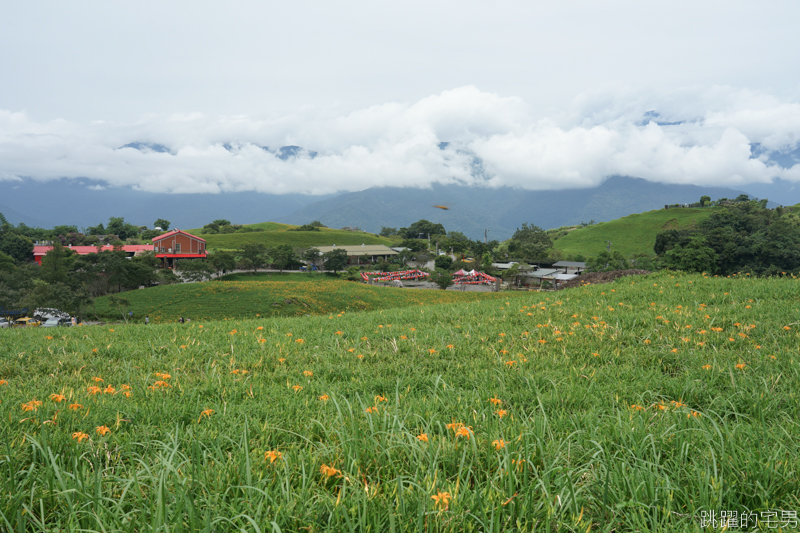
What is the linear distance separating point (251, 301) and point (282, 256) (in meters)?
29.1

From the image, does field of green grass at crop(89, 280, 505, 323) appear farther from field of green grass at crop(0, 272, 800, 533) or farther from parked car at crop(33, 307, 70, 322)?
field of green grass at crop(0, 272, 800, 533)

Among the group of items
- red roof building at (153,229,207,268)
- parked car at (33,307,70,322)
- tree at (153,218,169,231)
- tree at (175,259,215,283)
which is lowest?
parked car at (33,307,70,322)

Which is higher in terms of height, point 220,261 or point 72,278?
point 220,261

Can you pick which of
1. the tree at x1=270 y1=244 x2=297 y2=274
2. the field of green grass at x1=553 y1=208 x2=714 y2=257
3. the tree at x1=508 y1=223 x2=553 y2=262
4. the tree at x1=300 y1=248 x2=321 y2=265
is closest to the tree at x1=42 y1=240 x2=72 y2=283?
the tree at x1=270 y1=244 x2=297 y2=274

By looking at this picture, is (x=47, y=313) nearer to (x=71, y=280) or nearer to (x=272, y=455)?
(x=71, y=280)

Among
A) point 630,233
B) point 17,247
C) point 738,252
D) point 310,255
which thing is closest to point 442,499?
point 738,252

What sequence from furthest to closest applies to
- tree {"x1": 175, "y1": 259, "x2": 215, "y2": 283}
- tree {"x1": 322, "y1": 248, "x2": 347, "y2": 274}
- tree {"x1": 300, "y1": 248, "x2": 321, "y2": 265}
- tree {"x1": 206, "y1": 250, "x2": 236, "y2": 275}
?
tree {"x1": 300, "y1": 248, "x2": 321, "y2": 265} → tree {"x1": 322, "y1": 248, "x2": 347, "y2": 274} → tree {"x1": 206, "y1": 250, "x2": 236, "y2": 275} → tree {"x1": 175, "y1": 259, "x2": 215, "y2": 283}

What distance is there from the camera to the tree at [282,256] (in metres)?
54.2

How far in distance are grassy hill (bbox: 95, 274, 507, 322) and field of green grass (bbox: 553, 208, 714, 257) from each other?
61.1 m

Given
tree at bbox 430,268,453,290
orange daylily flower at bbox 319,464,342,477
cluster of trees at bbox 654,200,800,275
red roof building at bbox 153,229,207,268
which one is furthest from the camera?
red roof building at bbox 153,229,207,268

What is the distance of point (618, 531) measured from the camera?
4.67ft

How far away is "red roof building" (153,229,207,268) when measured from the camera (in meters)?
57.8

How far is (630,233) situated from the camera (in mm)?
85312

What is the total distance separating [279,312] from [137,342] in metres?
20.8
